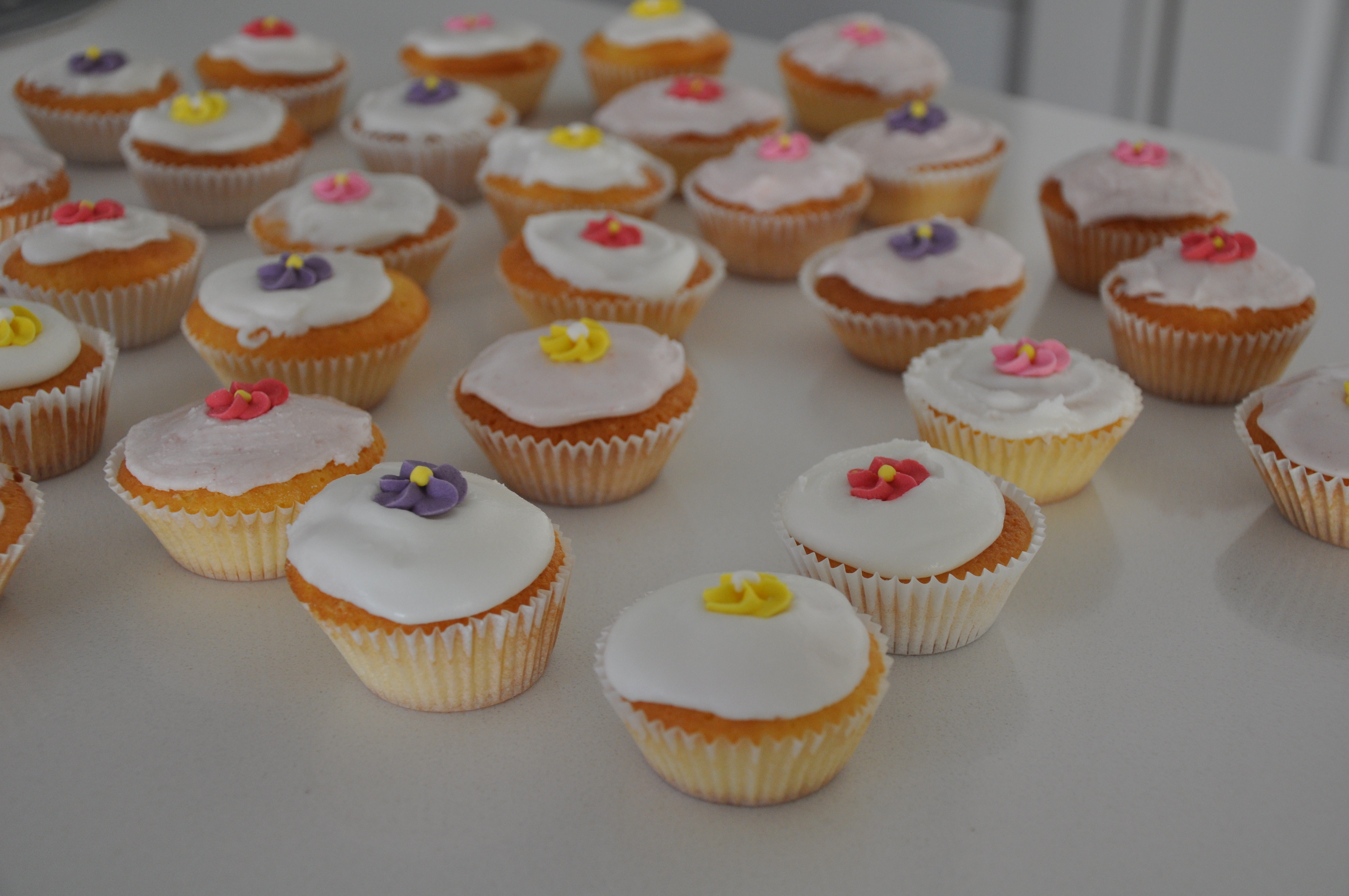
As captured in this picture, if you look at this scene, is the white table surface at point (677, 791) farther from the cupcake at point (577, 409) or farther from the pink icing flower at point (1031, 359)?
the pink icing flower at point (1031, 359)

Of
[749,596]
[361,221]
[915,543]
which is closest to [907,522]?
[915,543]

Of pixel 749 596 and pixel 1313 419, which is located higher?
pixel 749 596

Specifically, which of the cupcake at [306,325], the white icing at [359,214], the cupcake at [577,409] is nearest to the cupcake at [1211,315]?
the cupcake at [577,409]

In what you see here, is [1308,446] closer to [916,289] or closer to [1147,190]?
[916,289]

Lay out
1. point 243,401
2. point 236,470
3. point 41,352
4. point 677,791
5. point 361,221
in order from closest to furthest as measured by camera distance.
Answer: point 677,791 < point 236,470 < point 243,401 < point 41,352 < point 361,221

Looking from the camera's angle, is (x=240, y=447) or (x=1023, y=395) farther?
(x=1023, y=395)

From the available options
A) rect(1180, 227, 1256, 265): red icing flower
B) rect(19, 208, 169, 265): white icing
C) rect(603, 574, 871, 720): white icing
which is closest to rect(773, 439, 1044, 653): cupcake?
rect(603, 574, 871, 720): white icing
